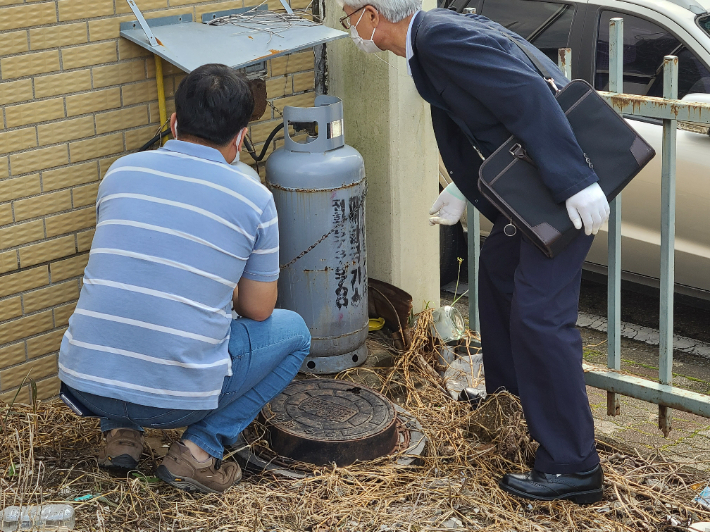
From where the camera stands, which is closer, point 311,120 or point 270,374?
point 270,374

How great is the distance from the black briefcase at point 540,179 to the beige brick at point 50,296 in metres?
1.83

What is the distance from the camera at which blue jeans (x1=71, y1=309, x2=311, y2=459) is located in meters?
2.92

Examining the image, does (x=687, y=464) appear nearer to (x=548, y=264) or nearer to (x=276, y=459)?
(x=548, y=264)

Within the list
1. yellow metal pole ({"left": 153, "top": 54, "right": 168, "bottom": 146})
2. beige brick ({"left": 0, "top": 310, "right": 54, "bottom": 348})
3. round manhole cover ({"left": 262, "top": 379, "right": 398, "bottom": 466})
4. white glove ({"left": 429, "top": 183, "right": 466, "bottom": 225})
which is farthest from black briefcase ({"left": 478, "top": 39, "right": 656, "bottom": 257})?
beige brick ({"left": 0, "top": 310, "right": 54, "bottom": 348})

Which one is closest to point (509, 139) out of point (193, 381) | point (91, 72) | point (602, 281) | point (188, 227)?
point (188, 227)

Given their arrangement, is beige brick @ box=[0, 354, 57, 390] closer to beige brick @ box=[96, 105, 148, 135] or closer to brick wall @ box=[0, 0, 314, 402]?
brick wall @ box=[0, 0, 314, 402]

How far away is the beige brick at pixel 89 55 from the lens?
3676 millimetres

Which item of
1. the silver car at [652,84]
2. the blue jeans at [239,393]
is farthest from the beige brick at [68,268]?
the silver car at [652,84]

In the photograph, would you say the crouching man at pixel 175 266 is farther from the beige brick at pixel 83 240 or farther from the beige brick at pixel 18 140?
the beige brick at pixel 83 240

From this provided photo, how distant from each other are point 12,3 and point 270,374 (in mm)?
1688

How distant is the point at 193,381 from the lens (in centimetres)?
286

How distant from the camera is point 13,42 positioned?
351 cm

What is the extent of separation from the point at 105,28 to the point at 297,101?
112cm

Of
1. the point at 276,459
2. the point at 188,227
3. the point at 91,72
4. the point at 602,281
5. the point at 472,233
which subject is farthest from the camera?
the point at 602,281
